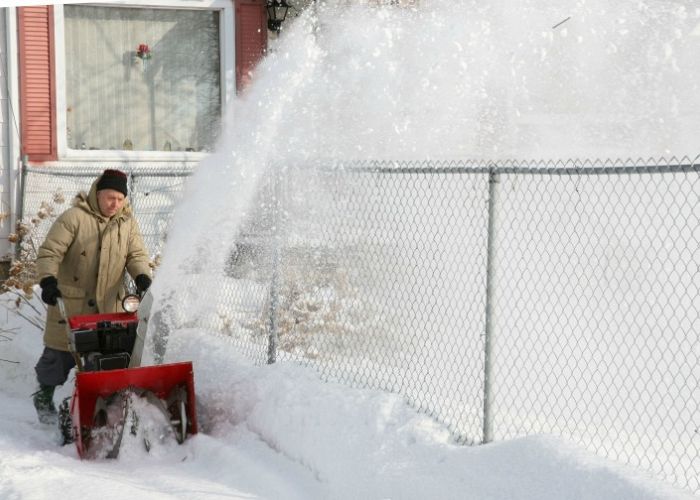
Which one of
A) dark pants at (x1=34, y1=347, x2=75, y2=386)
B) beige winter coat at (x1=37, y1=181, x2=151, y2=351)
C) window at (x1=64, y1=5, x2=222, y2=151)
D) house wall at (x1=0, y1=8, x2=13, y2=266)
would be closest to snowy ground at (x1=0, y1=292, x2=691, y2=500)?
dark pants at (x1=34, y1=347, x2=75, y2=386)

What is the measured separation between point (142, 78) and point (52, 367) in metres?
6.61

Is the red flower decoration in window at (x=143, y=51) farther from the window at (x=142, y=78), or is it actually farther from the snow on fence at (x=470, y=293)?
the snow on fence at (x=470, y=293)

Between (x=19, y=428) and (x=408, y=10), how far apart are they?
7.61 meters

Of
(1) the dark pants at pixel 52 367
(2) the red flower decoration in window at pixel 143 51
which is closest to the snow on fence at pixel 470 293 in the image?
(1) the dark pants at pixel 52 367

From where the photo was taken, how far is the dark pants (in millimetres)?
6445

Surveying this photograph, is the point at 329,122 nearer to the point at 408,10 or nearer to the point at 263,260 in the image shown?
the point at 263,260

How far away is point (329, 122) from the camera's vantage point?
33.4 ft

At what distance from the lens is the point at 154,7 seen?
1216cm

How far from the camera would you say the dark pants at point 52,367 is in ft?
21.1

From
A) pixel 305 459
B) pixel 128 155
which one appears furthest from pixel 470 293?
pixel 128 155

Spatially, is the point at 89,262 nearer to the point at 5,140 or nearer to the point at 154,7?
the point at 5,140

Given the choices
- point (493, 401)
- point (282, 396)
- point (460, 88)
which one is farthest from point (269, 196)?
point (460, 88)

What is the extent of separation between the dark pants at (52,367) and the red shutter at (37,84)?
559 centimetres

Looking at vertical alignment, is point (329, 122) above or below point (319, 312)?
above
